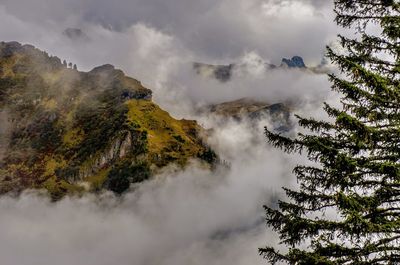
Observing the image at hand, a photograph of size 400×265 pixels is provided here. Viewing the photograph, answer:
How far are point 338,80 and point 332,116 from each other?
2.65 m

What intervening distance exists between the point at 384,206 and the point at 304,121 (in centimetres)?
420

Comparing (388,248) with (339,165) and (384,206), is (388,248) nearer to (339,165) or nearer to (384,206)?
(384,206)

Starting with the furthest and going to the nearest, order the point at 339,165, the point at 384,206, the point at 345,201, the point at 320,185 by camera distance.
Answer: the point at 320,185
the point at 384,206
the point at 339,165
the point at 345,201

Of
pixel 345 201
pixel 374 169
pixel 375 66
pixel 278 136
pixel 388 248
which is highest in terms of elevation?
pixel 375 66

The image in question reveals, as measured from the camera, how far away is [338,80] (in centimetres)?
1641

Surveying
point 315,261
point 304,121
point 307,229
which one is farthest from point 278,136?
point 315,261

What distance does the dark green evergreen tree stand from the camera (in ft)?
50.6

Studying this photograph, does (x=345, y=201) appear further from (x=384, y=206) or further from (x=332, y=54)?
(x=332, y=54)

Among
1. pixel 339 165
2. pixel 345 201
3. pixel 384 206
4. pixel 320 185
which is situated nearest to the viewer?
pixel 345 201

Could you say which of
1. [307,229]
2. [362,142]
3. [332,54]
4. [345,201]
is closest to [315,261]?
[307,229]

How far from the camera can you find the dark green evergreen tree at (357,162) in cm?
1541

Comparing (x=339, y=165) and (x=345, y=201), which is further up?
(x=339, y=165)

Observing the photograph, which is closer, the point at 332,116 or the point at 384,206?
the point at 384,206

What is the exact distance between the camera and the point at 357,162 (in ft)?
52.7
